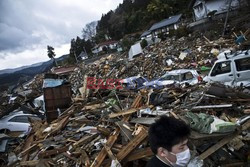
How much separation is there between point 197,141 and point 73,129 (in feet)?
16.5

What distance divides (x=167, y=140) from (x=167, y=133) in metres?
0.07

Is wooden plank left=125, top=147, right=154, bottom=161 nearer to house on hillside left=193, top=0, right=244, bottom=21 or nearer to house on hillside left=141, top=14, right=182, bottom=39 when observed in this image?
house on hillside left=193, top=0, right=244, bottom=21

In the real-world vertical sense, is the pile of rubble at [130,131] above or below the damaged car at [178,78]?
below

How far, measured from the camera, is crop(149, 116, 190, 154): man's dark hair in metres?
2.31

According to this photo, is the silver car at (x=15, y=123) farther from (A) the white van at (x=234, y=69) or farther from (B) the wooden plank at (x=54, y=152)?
(A) the white van at (x=234, y=69)

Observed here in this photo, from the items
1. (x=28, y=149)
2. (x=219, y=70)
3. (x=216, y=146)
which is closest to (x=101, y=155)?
(x=216, y=146)

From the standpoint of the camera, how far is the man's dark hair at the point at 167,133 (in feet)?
7.59

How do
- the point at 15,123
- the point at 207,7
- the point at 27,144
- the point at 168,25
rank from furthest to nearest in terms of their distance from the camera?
1. the point at 168,25
2. the point at 207,7
3. the point at 15,123
4. the point at 27,144

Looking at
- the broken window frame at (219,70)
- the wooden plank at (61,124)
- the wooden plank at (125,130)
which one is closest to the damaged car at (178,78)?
the broken window frame at (219,70)

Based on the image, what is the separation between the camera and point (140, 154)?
5.04 m

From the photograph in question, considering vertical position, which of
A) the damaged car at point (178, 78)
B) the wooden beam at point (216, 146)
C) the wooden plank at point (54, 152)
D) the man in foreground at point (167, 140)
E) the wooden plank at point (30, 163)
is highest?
the man in foreground at point (167, 140)

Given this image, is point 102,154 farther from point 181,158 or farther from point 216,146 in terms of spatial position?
point 181,158

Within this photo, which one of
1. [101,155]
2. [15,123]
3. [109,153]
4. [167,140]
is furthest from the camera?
[15,123]

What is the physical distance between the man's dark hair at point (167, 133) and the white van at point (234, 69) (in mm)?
7233
